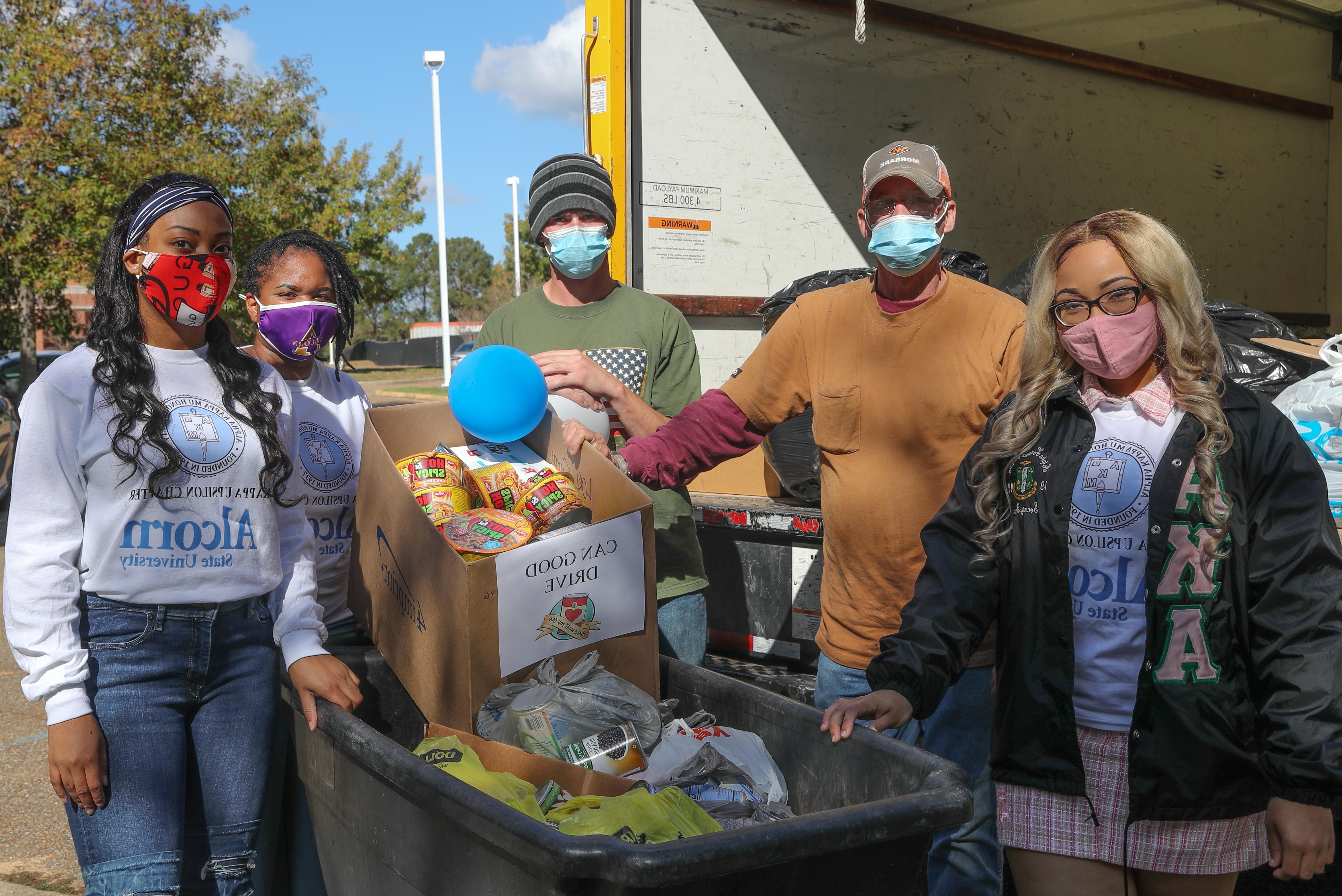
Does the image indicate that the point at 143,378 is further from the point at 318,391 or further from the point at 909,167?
the point at 909,167

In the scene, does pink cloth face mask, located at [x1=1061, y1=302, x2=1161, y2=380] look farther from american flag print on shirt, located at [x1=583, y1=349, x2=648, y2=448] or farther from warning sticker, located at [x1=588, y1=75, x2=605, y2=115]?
warning sticker, located at [x1=588, y1=75, x2=605, y2=115]

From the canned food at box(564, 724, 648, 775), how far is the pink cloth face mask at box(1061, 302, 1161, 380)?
3.65ft

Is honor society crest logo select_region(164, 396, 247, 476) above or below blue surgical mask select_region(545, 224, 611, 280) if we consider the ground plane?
below

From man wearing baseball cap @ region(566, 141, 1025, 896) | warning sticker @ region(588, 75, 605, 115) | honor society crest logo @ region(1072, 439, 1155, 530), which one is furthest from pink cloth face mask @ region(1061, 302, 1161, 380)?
warning sticker @ region(588, 75, 605, 115)

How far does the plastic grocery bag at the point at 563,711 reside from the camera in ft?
6.31

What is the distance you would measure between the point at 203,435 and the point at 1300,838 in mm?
2034

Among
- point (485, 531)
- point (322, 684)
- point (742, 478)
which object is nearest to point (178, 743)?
point (322, 684)

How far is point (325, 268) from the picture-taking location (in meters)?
2.72

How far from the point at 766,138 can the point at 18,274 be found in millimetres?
11007

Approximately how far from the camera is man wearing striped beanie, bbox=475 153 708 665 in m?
2.93

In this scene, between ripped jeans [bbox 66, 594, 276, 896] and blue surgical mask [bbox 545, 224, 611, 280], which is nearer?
ripped jeans [bbox 66, 594, 276, 896]

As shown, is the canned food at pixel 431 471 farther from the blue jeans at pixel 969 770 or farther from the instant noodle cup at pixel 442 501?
the blue jeans at pixel 969 770

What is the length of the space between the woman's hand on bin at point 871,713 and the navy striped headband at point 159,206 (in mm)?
1504

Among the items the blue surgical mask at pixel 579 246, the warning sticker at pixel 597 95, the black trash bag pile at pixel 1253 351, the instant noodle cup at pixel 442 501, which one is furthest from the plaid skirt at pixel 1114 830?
the warning sticker at pixel 597 95
